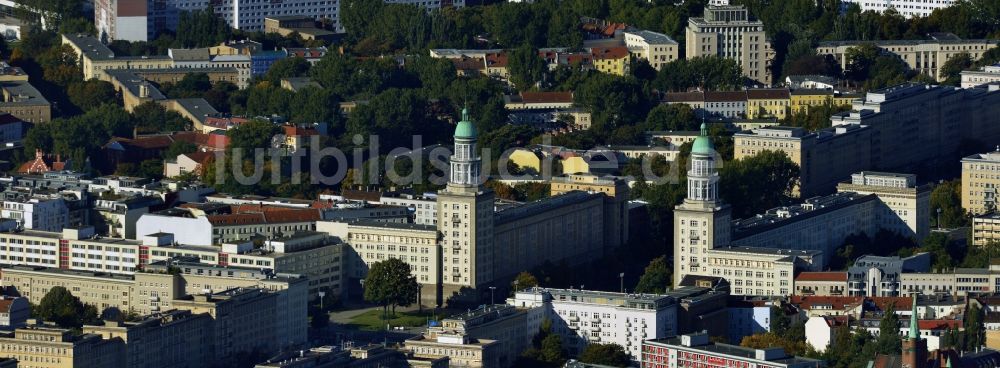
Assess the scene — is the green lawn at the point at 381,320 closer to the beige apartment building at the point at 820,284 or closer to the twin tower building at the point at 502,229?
the twin tower building at the point at 502,229

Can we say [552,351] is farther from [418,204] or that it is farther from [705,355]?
[418,204]

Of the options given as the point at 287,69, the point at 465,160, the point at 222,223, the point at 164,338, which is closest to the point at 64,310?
the point at 164,338

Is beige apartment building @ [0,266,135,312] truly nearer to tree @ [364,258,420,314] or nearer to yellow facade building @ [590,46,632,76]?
tree @ [364,258,420,314]

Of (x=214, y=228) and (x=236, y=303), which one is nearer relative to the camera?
(x=236, y=303)

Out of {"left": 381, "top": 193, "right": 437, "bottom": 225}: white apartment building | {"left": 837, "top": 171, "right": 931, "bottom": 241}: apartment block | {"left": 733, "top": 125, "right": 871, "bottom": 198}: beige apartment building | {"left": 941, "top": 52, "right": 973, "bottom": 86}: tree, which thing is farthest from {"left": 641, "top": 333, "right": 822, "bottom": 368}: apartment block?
{"left": 941, "top": 52, "right": 973, "bottom": 86}: tree

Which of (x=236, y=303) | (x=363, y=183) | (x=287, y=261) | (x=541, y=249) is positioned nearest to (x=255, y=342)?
(x=236, y=303)

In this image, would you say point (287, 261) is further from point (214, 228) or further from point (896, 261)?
point (896, 261)
